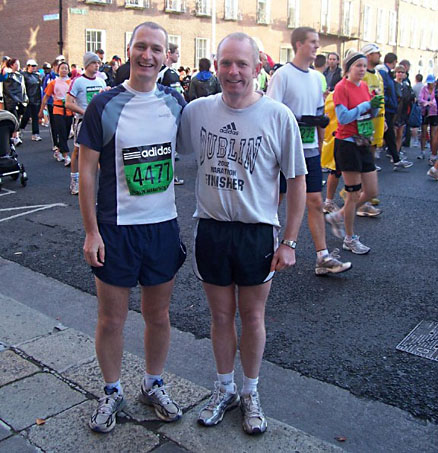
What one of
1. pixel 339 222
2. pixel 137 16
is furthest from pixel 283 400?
pixel 137 16

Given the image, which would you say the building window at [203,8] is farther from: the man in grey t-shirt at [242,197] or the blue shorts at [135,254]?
the blue shorts at [135,254]

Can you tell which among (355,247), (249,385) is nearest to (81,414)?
(249,385)

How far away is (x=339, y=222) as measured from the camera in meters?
6.29

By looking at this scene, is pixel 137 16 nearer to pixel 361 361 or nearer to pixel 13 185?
pixel 13 185

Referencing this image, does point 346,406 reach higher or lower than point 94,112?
lower

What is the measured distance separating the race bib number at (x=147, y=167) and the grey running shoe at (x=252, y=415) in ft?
3.73

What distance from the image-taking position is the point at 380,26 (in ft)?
155

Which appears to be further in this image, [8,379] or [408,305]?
[408,305]

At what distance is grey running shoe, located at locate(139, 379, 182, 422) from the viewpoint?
305cm

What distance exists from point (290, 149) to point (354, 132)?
3.32 metres

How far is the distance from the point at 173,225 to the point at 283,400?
115cm

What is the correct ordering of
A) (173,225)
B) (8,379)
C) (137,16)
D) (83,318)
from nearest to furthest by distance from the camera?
1. (173,225)
2. (8,379)
3. (83,318)
4. (137,16)

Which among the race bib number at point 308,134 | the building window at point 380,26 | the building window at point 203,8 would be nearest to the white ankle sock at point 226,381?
the race bib number at point 308,134

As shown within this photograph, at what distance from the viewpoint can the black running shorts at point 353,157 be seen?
19.4 feet
